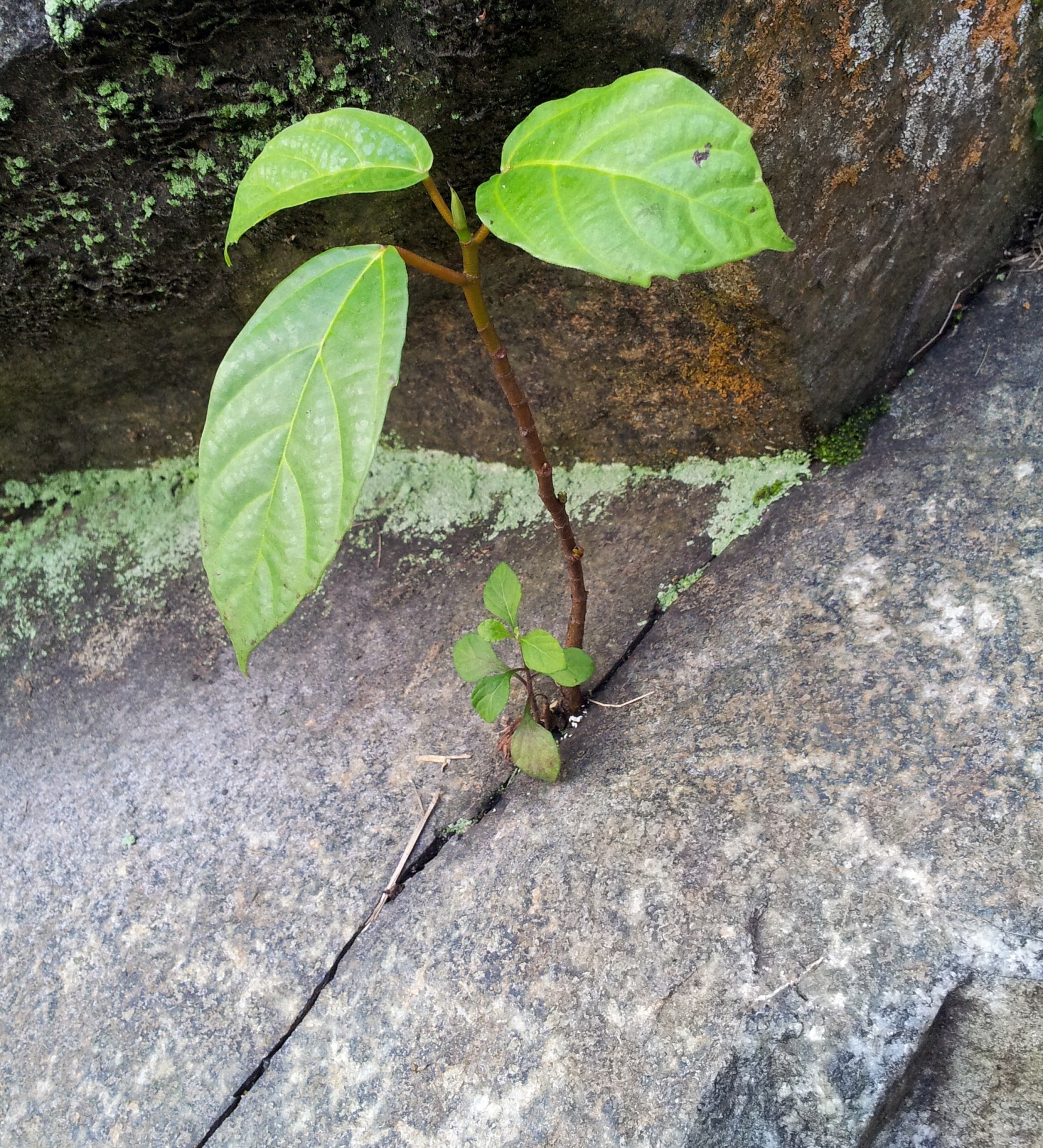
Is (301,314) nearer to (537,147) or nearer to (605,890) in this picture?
(537,147)

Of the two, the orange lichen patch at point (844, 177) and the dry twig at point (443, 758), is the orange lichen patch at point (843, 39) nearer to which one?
the orange lichen patch at point (844, 177)

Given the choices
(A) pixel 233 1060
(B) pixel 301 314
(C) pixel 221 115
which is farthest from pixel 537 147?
(A) pixel 233 1060

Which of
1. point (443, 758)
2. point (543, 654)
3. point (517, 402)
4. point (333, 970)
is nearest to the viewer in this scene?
point (517, 402)

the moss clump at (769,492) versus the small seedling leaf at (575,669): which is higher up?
the small seedling leaf at (575,669)

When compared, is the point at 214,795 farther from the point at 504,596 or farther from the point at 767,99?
the point at 767,99

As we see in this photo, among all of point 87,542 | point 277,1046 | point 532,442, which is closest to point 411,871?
point 277,1046

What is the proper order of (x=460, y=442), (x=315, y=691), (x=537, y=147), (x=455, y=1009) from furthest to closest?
1. (x=460, y=442)
2. (x=315, y=691)
3. (x=455, y=1009)
4. (x=537, y=147)

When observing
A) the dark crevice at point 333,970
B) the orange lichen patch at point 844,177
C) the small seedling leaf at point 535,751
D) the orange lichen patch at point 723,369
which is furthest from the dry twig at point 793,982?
the orange lichen patch at point 844,177

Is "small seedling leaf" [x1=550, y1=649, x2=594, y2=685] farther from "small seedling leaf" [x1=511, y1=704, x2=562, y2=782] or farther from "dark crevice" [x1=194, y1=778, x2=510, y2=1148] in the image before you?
"dark crevice" [x1=194, y1=778, x2=510, y2=1148]
